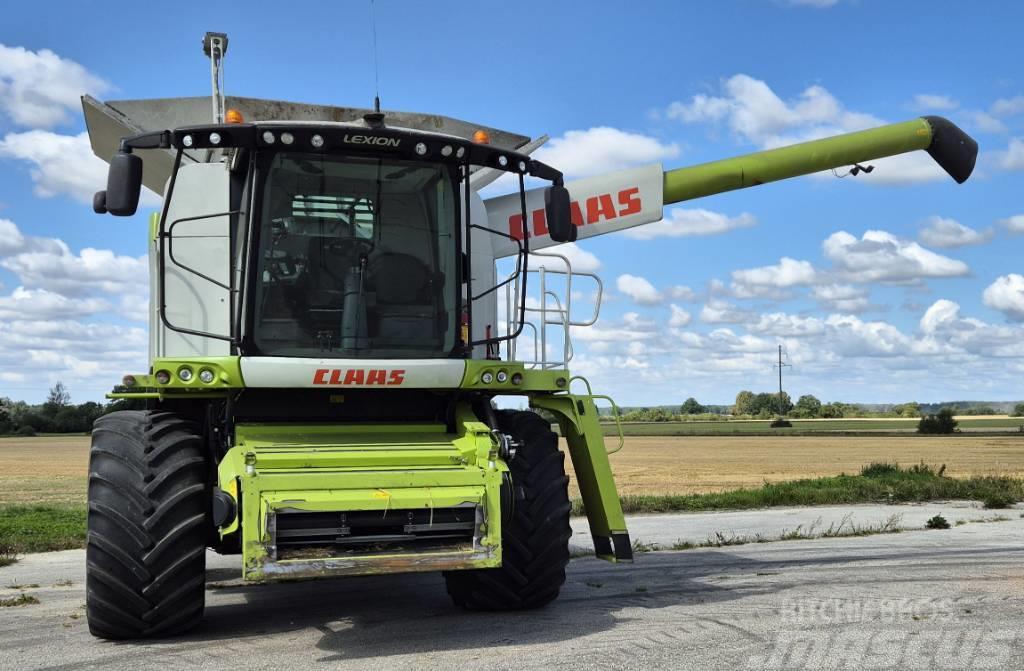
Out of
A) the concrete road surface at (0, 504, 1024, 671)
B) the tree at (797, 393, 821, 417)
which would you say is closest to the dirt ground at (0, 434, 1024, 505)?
the concrete road surface at (0, 504, 1024, 671)

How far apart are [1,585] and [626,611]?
6.24 m

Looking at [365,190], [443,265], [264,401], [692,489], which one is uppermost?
[365,190]

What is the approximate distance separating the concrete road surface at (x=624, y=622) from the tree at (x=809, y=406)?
140 metres

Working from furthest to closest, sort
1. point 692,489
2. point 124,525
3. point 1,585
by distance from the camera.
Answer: point 692,489
point 1,585
point 124,525

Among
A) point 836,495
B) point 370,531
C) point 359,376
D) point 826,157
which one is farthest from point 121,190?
point 836,495

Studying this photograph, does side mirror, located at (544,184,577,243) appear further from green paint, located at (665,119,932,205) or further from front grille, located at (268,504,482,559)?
green paint, located at (665,119,932,205)

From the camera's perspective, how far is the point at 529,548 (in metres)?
7.42

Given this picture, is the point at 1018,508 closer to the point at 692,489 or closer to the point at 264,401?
the point at 692,489

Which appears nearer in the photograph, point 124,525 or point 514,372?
point 124,525

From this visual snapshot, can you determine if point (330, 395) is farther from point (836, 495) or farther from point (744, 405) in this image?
point (744, 405)

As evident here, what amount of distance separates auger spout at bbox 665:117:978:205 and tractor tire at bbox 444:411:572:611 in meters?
4.06

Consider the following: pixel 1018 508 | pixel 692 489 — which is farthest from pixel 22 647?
pixel 692 489

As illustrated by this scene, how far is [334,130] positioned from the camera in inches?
284

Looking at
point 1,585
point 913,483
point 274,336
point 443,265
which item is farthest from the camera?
point 913,483
